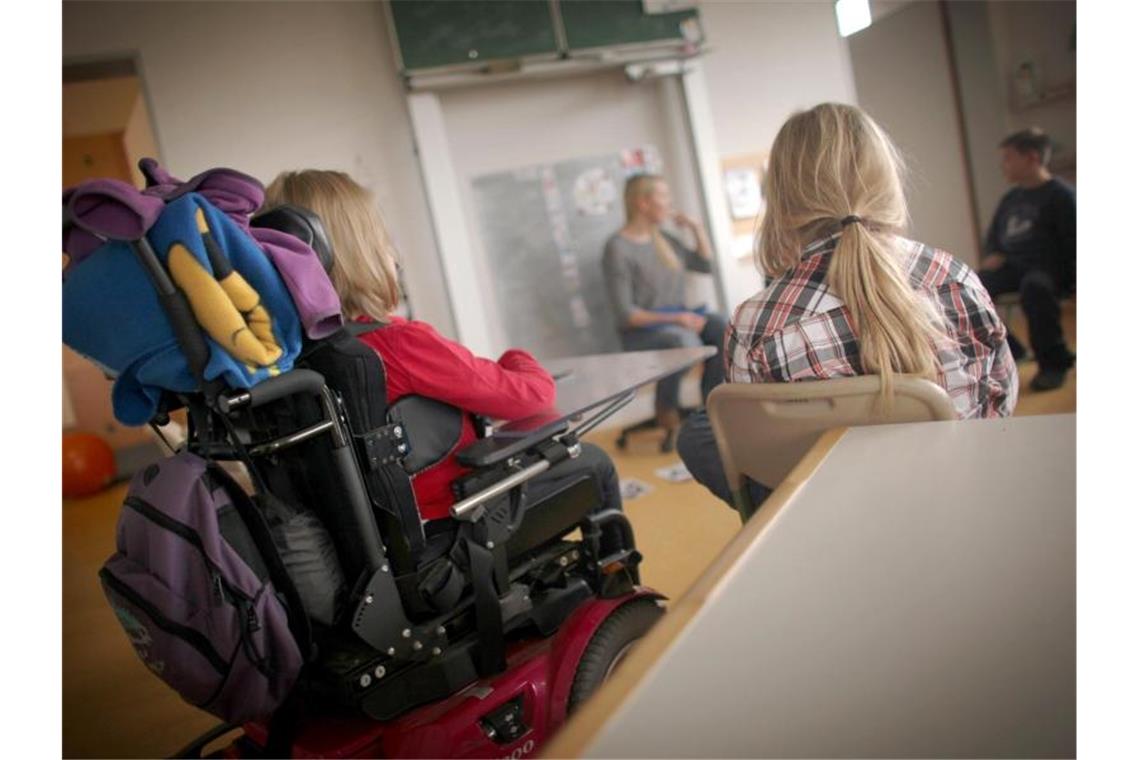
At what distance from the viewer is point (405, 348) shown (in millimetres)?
928

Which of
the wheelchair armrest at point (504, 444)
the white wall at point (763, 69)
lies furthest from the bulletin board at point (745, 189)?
the wheelchair armrest at point (504, 444)

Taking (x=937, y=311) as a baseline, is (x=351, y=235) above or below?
above

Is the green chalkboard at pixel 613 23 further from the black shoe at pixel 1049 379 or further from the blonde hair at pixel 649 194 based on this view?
the black shoe at pixel 1049 379

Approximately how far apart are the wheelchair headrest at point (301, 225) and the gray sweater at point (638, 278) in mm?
332

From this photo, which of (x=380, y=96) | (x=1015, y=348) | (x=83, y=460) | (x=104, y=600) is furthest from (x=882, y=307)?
(x=104, y=600)

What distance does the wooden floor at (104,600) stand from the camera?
0.79 meters

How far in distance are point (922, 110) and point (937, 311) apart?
0.19m

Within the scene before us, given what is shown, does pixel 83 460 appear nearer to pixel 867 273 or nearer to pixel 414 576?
pixel 414 576

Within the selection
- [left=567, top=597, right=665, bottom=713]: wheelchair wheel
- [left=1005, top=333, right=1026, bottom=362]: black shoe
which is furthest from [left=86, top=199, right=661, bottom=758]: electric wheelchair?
[left=1005, top=333, right=1026, bottom=362]: black shoe

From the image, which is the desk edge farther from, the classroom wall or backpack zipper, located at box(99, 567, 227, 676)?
backpack zipper, located at box(99, 567, 227, 676)

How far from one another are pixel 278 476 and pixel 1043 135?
88cm

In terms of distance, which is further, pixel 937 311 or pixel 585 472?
pixel 585 472

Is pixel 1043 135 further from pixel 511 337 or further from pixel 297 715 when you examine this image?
pixel 297 715
